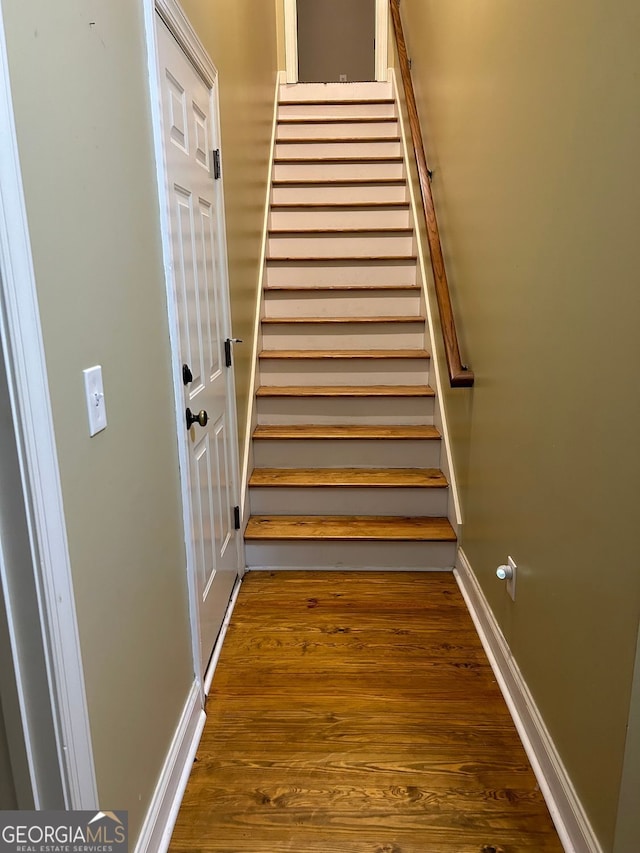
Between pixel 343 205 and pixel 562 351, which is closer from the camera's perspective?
pixel 562 351

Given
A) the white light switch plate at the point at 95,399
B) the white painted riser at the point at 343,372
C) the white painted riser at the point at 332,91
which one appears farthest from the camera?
the white painted riser at the point at 332,91

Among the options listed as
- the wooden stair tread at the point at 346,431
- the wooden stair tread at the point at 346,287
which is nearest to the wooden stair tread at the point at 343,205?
the wooden stair tread at the point at 346,287

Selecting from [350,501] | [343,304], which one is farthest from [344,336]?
[350,501]

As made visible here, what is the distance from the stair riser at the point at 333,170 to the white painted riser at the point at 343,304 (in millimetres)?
1045

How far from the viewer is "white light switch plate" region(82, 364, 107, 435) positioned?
987 millimetres

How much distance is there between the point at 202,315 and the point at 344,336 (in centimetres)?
140

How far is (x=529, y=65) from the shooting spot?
1.56 metres

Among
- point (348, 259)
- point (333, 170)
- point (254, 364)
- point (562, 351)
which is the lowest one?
point (254, 364)

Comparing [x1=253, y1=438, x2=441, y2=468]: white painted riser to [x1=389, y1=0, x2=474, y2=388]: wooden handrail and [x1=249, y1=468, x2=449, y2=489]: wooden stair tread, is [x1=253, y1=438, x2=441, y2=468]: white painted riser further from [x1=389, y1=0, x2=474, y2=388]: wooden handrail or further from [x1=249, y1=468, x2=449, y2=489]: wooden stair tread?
[x1=389, y1=0, x2=474, y2=388]: wooden handrail

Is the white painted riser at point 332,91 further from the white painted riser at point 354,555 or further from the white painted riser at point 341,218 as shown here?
the white painted riser at point 354,555

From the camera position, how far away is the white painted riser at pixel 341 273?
3336mm

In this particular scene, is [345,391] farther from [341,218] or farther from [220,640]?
[220,640]

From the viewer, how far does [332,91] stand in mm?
4473

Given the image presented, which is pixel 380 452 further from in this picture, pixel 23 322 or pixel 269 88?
pixel 269 88
